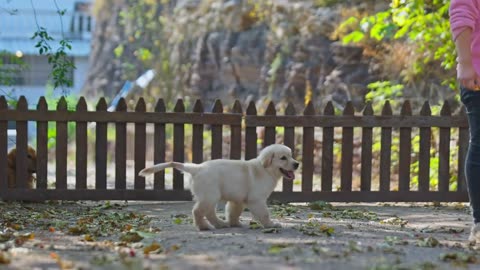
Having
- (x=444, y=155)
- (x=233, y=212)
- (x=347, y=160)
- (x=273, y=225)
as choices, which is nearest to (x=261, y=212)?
(x=273, y=225)

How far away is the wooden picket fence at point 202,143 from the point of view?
9.02 m

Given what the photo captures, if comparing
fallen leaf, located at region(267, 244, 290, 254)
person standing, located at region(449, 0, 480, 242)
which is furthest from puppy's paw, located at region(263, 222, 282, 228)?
person standing, located at region(449, 0, 480, 242)

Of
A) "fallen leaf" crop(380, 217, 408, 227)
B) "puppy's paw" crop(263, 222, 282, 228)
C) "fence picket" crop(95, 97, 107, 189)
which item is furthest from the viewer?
"fence picket" crop(95, 97, 107, 189)

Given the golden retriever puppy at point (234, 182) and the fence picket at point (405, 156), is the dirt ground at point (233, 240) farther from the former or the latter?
the fence picket at point (405, 156)

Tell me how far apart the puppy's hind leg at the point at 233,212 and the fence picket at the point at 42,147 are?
3160 mm

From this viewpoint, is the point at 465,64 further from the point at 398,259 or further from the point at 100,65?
the point at 100,65

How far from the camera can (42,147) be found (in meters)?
9.05

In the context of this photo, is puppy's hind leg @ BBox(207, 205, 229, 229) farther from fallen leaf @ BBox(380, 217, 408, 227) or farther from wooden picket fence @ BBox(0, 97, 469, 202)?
wooden picket fence @ BBox(0, 97, 469, 202)

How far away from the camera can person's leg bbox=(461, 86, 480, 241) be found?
18.6ft

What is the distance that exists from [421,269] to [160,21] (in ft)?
68.8

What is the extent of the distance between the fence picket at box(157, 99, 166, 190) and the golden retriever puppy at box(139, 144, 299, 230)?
260cm

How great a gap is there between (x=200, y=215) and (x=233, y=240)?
0.74m

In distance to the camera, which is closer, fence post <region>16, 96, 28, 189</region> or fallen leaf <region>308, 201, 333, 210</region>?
fallen leaf <region>308, 201, 333, 210</region>

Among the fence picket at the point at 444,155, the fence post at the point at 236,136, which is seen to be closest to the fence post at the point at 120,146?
the fence post at the point at 236,136
